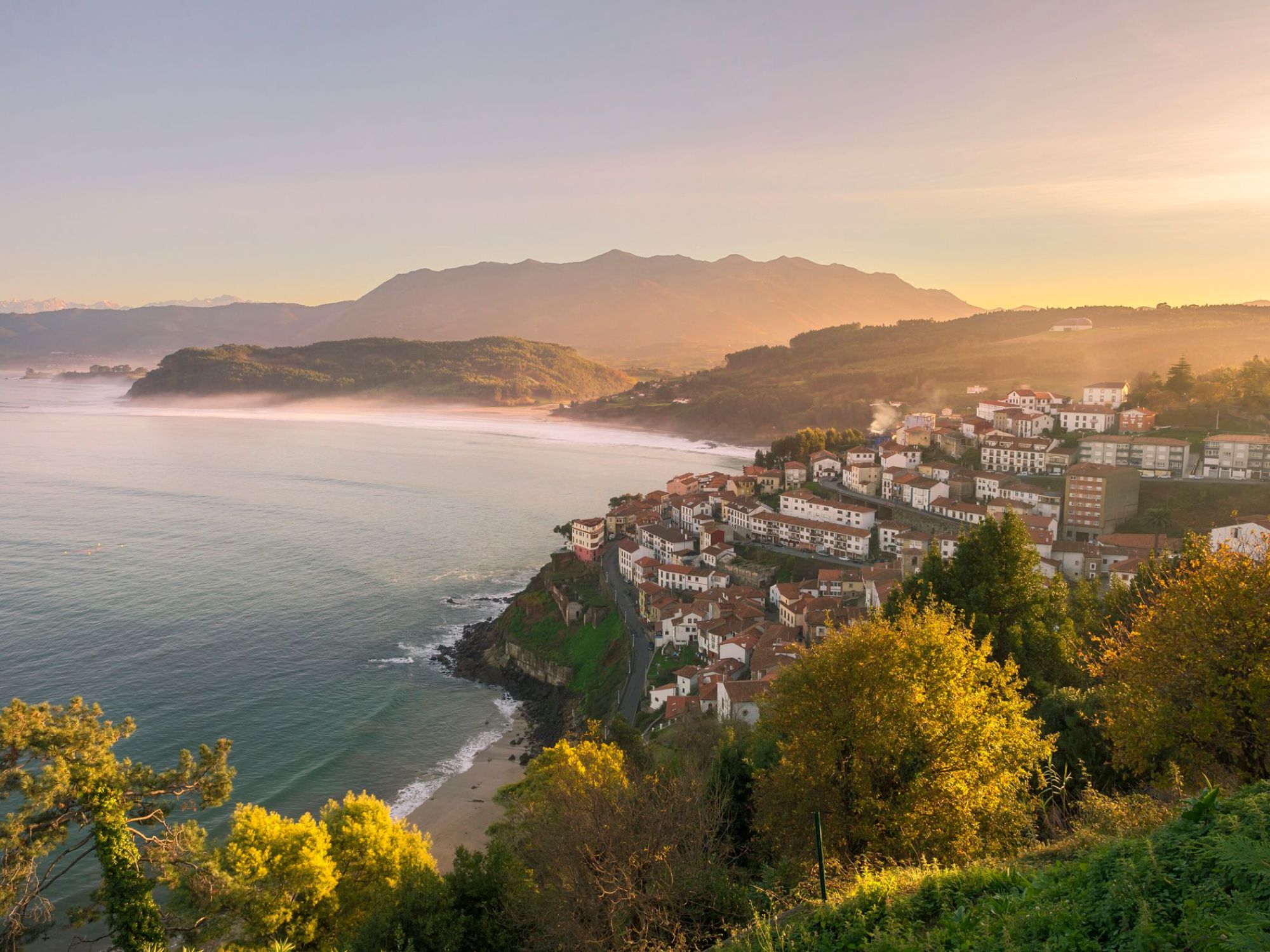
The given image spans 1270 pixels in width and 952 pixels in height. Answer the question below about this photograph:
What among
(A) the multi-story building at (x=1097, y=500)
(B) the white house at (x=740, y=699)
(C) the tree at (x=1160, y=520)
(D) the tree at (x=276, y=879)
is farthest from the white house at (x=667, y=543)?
(D) the tree at (x=276, y=879)

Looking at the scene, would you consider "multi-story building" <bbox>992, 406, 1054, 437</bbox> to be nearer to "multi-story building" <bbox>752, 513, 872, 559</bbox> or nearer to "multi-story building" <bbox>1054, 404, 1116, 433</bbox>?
"multi-story building" <bbox>1054, 404, 1116, 433</bbox>

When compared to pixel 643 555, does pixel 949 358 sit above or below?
above

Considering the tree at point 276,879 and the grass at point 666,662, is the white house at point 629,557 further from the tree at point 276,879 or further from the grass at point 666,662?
the tree at point 276,879

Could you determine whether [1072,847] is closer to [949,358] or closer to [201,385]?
[949,358]

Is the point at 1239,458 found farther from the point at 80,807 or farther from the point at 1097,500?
the point at 80,807

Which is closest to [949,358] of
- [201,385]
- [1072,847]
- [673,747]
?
[673,747]

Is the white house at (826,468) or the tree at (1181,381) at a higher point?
the tree at (1181,381)
